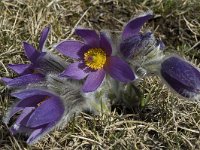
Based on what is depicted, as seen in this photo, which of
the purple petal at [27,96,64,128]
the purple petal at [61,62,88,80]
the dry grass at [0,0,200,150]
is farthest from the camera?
the dry grass at [0,0,200,150]

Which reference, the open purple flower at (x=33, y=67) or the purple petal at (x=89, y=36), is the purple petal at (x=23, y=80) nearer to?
the open purple flower at (x=33, y=67)

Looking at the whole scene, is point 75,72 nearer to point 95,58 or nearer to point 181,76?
point 95,58

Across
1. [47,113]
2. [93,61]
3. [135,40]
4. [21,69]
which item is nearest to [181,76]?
[135,40]

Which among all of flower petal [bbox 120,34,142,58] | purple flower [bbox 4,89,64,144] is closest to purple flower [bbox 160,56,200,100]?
flower petal [bbox 120,34,142,58]

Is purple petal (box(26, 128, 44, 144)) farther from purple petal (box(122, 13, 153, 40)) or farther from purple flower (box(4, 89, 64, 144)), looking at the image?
purple petal (box(122, 13, 153, 40))

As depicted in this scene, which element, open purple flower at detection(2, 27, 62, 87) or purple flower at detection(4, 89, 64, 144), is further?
open purple flower at detection(2, 27, 62, 87)

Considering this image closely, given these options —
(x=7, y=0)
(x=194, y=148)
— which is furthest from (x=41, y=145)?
(x=7, y=0)

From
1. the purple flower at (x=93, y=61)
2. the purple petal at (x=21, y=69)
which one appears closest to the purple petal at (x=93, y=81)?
the purple flower at (x=93, y=61)
